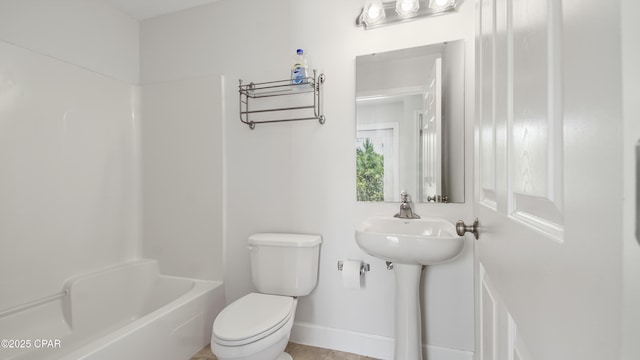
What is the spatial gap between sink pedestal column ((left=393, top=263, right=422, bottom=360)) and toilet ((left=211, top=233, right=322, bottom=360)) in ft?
1.86

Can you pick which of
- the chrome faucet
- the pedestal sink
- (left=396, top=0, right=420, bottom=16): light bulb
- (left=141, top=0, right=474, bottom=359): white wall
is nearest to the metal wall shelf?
(left=141, top=0, right=474, bottom=359): white wall

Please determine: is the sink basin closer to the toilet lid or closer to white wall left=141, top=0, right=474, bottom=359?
white wall left=141, top=0, right=474, bottom=359

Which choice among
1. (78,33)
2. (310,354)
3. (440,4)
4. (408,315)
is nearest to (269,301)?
(310,354)

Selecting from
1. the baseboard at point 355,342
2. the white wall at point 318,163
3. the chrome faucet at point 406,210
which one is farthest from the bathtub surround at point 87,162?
the chrome faucet at point 406,210

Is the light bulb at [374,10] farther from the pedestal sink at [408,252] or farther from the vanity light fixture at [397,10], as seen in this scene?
the pedestal sink at [408,252]

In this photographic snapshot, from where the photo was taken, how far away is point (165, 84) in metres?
2.18

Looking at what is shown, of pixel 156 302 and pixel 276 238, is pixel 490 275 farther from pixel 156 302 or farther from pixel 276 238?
pixel 156 302

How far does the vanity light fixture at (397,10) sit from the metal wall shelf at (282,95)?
441 millimetres

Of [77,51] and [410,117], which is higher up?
[77,51]

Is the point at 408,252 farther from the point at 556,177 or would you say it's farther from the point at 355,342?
the point at 556,177

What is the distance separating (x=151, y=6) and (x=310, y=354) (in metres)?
2.75

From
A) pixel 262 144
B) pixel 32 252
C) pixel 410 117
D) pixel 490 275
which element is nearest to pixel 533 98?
pixel 490 275

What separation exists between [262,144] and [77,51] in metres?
1.36

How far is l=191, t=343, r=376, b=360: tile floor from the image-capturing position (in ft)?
5.69
